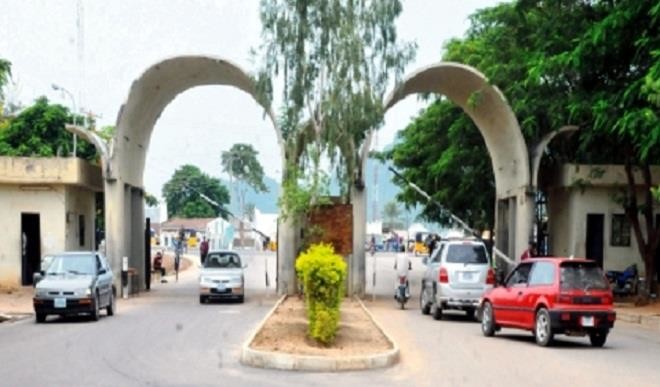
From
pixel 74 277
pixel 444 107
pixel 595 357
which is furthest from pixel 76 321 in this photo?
pixel 444 107

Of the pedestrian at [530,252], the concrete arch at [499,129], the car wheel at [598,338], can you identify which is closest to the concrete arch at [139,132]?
the concrete arch at [499,129]

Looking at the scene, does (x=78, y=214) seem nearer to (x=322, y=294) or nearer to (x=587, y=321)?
(x=322, y=294)

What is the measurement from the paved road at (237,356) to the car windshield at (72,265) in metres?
1.25

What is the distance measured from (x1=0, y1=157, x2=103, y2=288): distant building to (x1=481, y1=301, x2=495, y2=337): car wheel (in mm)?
18789

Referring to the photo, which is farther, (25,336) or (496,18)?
(496,18)

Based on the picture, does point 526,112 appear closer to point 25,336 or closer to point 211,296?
point 211,296

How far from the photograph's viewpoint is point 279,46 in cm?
2953

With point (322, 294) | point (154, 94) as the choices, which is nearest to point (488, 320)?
point (322, 294)

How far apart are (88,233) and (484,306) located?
22.9 meters

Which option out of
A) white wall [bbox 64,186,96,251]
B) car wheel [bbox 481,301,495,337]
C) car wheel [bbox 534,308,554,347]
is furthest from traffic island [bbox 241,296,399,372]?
white wall [bbox 64,186,96,251]

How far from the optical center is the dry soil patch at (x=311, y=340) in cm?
1485

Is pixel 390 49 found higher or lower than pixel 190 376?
higher

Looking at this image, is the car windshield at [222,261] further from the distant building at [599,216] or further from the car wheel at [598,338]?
the car wheel at [598,338]

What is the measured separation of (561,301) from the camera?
663 inches
